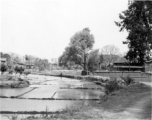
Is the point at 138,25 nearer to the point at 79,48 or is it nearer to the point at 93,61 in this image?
the point at 93,61

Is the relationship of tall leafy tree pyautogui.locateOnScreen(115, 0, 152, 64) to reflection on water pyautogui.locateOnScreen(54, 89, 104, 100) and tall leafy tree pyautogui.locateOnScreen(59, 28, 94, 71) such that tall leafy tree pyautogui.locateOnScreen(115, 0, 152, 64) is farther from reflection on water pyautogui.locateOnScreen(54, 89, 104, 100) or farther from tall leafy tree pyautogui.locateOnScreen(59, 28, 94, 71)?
tall leafy tree pyautogui.locateOnScreen(59, 28, 94, 71)

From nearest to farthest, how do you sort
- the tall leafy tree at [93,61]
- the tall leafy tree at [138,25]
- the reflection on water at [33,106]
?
the reflection on water at [33,106] < the tall leafy tree at [138,25] < the tall leafy tree at [93,61]

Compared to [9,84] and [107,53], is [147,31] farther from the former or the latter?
[107,53]

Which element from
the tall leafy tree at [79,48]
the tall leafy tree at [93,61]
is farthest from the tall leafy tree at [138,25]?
the tall leafy tree at [79,48]

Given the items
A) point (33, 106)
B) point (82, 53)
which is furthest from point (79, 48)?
point (33, 106)

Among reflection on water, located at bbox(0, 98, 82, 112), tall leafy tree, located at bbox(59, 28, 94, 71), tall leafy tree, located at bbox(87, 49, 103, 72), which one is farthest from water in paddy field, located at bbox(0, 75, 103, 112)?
tall leafy tree, located at bbox(59, 28, 94, 71)

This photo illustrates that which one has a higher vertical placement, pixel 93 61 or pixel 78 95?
pixel 93 61

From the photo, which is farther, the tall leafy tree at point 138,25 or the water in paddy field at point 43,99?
the tall leafy tree at point 138,25

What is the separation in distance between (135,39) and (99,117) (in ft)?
24.5

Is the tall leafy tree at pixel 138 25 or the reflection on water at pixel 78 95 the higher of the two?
the tall leafy tree at pixel 138 25

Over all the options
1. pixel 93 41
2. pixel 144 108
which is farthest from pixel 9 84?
pixel 93 41

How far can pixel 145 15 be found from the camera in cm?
1178

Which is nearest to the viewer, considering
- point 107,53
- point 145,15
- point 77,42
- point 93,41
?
point 145,15

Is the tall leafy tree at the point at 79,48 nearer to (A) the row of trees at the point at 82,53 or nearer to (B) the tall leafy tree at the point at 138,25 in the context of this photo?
(A) the row of trees at the point at 82,53
